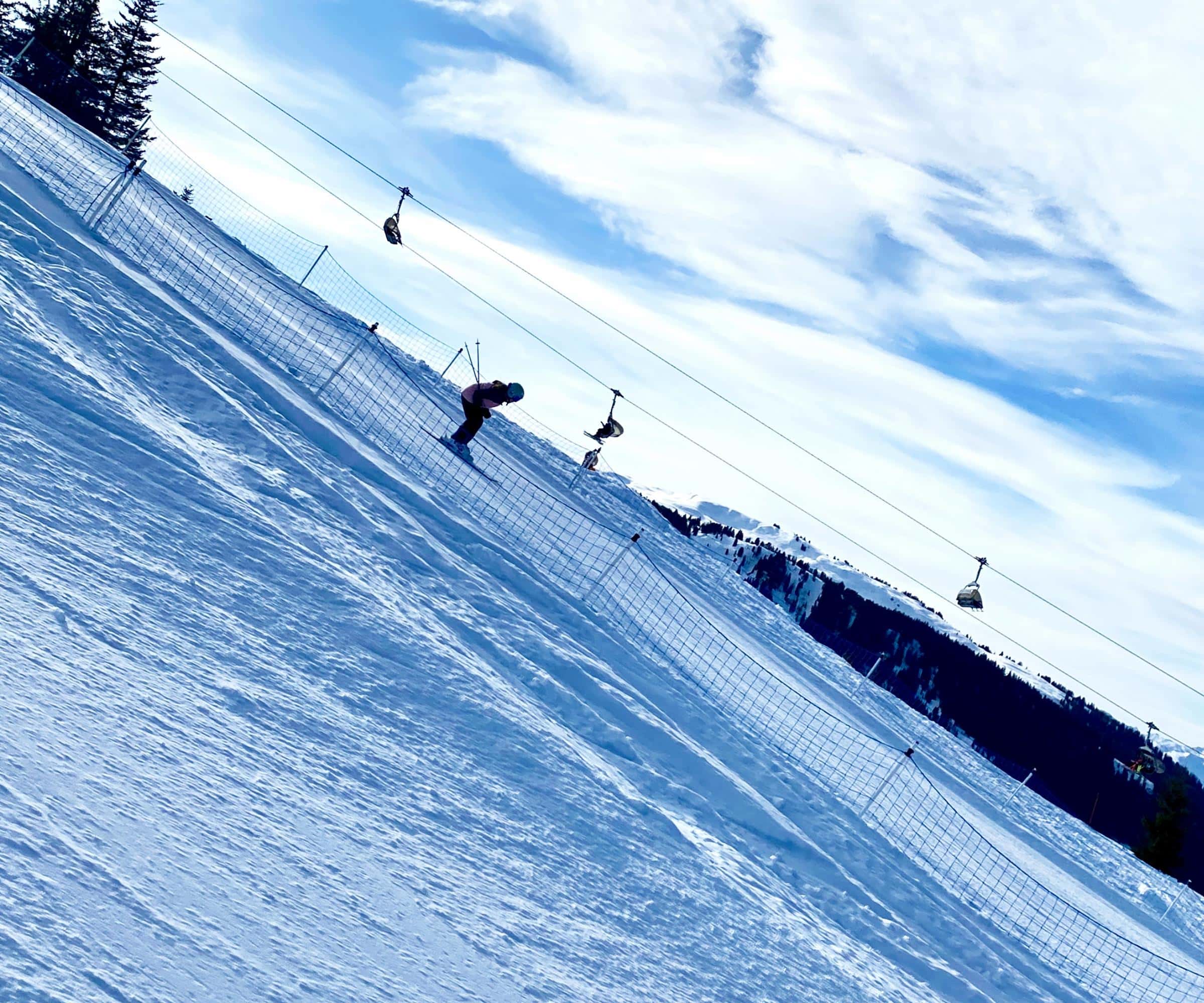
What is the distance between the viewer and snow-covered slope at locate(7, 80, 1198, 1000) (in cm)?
396

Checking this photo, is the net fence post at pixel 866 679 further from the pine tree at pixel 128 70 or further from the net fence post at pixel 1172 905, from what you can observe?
the pine tree at pixel 128 70

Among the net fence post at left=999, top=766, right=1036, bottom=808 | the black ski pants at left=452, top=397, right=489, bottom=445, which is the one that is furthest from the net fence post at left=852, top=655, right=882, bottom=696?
the black ski pants at left=452, top=397, right=489, bottom=445

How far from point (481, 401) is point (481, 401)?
11mm

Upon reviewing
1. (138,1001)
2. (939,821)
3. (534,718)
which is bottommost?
(138,1001)

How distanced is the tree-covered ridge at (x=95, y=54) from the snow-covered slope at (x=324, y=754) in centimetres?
2915

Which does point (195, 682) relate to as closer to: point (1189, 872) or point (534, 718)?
point (534, 718)

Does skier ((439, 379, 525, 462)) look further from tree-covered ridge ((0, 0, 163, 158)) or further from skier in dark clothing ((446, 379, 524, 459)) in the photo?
tree-covered ridge ((0, 0, 163, 158))

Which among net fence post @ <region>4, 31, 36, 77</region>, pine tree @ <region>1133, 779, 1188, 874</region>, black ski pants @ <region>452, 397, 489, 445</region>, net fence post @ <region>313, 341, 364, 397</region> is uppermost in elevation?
pine tree @ <region>1133, 779, 1188, 874</region>

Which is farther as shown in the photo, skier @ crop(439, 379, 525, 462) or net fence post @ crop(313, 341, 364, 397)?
skier @ crop(439, 379, 525, 462)

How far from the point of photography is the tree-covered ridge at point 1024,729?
4553 cm

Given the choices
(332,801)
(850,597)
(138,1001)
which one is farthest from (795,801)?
(850,597)

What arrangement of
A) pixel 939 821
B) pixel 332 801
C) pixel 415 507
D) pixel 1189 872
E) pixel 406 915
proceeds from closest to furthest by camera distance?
1. pixel 406 915
2. pixel 332 801
3. pixel 415 507
4. pixel 939 821
5. pixel 1189 872

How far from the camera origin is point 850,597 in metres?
134

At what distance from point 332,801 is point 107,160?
20.7 meters
